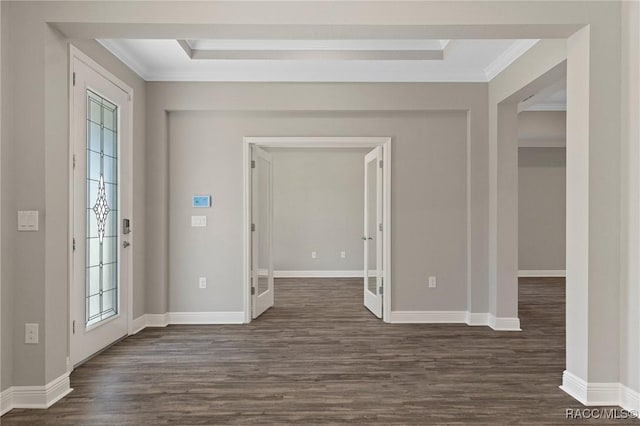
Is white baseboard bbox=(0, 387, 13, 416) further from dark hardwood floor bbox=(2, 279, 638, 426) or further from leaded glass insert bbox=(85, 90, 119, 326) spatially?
leaded glass insert bbox=(85, 90, 119, 326)

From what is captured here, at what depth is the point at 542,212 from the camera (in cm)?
866

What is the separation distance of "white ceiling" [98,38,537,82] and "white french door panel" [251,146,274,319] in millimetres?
1002

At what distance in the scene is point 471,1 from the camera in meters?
2.79

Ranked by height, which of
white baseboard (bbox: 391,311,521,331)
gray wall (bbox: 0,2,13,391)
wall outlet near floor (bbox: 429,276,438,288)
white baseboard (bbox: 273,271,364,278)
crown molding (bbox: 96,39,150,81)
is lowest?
white baseboard (bbox: 273,271,364,278)

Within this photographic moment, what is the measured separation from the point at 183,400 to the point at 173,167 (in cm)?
281

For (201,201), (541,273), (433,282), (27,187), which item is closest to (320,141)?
(201,201)

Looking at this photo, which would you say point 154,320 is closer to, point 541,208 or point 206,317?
point 206,317

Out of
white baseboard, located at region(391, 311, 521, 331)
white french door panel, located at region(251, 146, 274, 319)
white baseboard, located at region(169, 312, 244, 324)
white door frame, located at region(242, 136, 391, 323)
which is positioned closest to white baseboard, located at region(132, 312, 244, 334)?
white baseboard, located at region(169, 312, 244, 324)

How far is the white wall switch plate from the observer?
16.2 ft

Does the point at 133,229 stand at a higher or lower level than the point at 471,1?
lower

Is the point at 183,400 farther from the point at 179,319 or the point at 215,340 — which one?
the point at 179,319

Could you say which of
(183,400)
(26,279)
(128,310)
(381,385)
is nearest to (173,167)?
(128,310)

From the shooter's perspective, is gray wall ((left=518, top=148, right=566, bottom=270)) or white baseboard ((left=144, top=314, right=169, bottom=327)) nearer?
white baseboard ((left=144, top=314, right=169, bottom=327))

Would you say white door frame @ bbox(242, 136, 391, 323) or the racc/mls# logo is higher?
white door frame @ bbox(242, 136, 391, 323)
